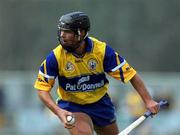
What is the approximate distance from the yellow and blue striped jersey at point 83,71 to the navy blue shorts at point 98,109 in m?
0.06

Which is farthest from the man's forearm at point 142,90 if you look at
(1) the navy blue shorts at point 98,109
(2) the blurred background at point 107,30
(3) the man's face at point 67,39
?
(2) the blurred background at point 107,30

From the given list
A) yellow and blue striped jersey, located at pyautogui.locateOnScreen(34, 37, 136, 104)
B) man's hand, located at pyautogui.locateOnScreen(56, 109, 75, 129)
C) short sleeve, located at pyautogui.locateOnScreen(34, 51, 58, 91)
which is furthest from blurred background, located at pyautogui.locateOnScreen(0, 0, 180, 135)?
man's hand, located at pyautogui.locateOnScreen(56, 109, 75, 129)

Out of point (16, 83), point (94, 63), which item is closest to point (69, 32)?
point (94, 63)

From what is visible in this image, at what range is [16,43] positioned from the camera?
106 ft

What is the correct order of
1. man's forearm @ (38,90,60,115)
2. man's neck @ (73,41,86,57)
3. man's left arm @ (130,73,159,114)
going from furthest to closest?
man's left arm @ (130,73,159,114) < man's neck @ (73,41,86,57) < man's forearm @ (38,90,60,115)

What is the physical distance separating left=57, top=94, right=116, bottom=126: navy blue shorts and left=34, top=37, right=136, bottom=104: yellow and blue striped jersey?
6 centimetres

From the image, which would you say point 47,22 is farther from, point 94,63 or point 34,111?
point 94,63

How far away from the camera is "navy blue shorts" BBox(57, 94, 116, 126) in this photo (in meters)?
12.2

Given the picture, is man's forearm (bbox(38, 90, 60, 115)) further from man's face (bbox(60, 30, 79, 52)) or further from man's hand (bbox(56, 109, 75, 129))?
man's face (bbox(60, 30, 79, 52))

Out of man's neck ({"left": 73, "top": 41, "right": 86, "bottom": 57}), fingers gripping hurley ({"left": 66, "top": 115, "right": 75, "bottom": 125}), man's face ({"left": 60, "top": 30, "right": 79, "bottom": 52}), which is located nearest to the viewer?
fingers gripping hurley ({"left": 66, "top": 115, "right": 75, "bottom": 125})

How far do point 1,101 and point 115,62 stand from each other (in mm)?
12270

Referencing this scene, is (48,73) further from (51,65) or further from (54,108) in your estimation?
(54,108)

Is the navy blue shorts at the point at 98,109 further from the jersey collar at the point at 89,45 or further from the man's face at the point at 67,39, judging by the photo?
the man's face at the point at 67,39

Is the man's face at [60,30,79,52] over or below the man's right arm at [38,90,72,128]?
over
